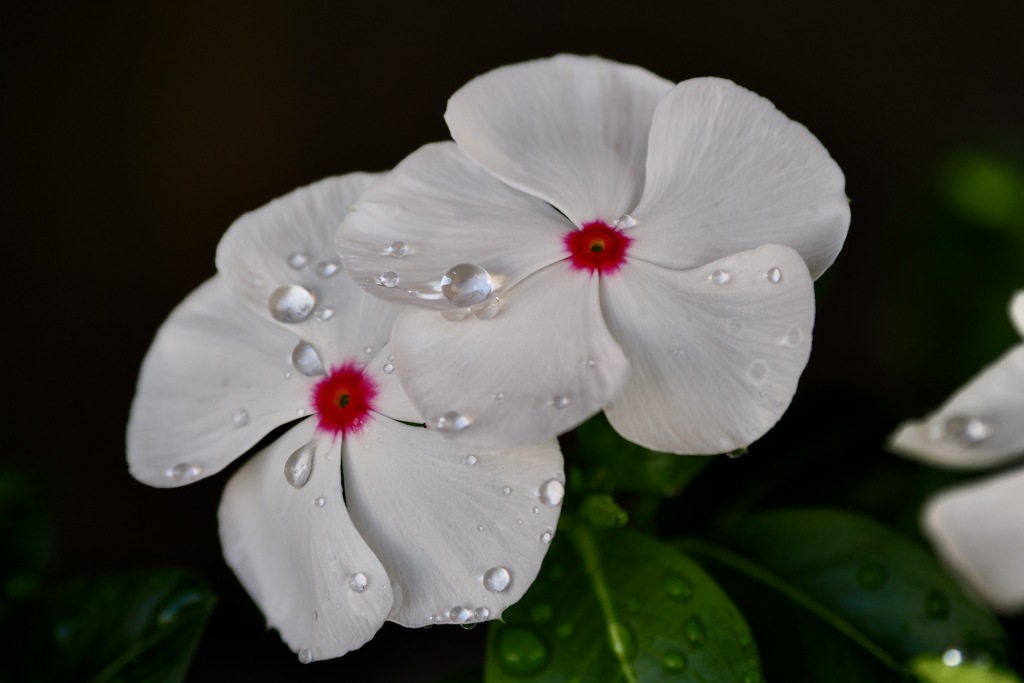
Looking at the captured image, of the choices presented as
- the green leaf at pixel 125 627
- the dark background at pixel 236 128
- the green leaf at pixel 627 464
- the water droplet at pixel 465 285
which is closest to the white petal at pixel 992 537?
the green leaf at pixel 627 464

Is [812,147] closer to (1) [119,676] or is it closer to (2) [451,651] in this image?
(1) [119,676]

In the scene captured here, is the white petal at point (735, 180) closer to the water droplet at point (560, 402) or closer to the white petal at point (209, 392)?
the water droplet at point (560, 402)

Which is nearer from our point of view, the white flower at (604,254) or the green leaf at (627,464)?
the white flower at (604,254)

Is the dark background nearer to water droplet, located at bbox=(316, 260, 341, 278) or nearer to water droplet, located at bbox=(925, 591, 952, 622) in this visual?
water droplet, located at bbox=(925, 591, 952, 622)

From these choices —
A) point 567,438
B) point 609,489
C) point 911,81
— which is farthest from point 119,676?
point 911,81

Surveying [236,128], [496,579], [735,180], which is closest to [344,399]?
[496,579]

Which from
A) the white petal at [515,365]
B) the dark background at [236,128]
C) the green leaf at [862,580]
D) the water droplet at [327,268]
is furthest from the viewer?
the dark background at [236,128]

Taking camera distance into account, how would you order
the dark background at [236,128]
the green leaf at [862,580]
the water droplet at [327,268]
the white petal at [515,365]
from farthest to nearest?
1. the dark background at [236,128]
2. the green leaf at [862,580]
3. the water droplet at [327,268]
4. the white petal at [515,365]

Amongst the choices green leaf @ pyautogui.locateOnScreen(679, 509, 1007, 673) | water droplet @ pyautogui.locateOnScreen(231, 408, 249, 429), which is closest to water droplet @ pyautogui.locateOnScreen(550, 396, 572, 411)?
water droplet @ pyautogui.locateOnScreen(231, 408, 249, 429)
